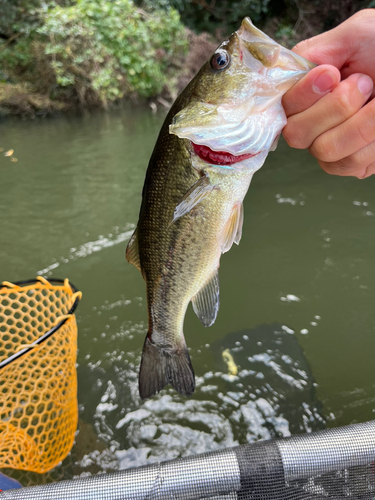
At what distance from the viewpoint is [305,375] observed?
2.25 m

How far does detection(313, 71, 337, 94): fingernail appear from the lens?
3.24 ft

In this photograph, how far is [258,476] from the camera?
1045mm

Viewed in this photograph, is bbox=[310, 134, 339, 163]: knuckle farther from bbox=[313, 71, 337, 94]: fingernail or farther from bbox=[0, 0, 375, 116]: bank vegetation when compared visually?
bbox=[0, 0, 375, 116]: bank vegetation

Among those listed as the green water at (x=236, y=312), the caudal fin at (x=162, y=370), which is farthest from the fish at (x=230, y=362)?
the caudal fin at (x=162, y=370)

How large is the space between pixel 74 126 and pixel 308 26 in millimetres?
10985

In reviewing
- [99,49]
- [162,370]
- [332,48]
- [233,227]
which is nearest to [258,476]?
[162,370]

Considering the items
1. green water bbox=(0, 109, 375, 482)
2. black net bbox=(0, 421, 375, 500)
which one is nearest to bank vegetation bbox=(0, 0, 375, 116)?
green water bbox=(0, 109, 375, 482)

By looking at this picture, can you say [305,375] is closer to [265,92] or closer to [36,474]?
[36,474]

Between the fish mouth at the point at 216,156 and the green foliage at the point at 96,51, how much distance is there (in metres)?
13.0

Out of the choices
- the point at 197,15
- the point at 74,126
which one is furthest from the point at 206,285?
the point at 197,15

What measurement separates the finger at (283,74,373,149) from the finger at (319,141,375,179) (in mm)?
92

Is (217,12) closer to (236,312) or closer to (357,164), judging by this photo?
(236,312)

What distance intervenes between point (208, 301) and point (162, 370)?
0.41 meters

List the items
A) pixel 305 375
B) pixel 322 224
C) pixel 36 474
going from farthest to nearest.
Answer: pixel 322 224, pixel 305 375, pixel 36 474
